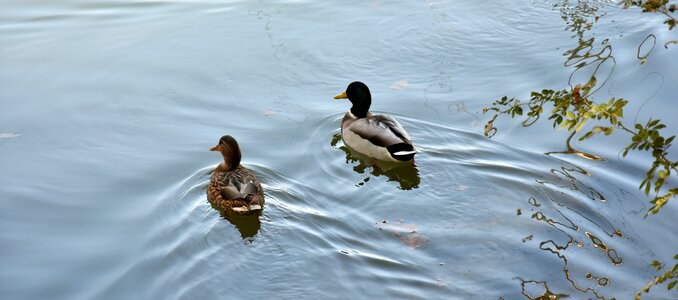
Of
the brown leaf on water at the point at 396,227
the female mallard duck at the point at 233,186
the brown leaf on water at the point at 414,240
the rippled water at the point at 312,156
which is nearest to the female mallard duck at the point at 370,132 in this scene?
the rippled water at the point at 312,156

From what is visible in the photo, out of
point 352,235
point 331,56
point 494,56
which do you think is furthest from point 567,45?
point 352,235

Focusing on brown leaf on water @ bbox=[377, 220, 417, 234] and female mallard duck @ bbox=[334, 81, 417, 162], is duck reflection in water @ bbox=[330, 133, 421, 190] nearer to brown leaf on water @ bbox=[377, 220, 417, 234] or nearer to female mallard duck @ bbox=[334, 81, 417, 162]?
female mallard duck @ bbox=[334, 81, 417, 162]

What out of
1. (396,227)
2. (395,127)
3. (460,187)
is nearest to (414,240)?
(396,227)

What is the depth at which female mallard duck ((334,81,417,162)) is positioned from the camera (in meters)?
8.99

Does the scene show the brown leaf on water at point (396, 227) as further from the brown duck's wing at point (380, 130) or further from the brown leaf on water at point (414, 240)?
the brown duck's wing at point (380, 130)

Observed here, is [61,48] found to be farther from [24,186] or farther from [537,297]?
[537,297]

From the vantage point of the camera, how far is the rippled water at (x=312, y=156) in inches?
275

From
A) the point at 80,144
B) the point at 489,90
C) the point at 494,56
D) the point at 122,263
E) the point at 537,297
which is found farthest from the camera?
the point at 494,56

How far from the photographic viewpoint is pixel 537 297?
21.5 feet

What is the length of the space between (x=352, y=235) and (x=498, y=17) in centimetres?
591

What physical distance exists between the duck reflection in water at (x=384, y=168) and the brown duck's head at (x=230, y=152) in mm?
1234

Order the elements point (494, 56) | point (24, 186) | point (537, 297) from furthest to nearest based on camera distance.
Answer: point (494, 56) < point (24, 186) < point (537, 297)

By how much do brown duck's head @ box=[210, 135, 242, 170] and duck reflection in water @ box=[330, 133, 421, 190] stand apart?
1234 mm

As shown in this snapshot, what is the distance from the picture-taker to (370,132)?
9297mm
